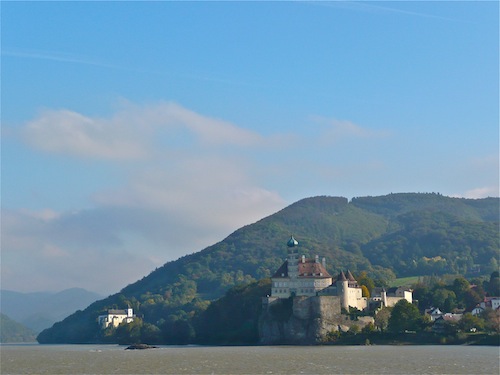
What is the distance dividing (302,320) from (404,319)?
15.0 metres

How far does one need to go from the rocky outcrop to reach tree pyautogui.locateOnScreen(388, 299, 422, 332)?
21.9ft

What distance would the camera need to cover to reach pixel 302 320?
124 m

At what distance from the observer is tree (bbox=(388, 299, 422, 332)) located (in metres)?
117

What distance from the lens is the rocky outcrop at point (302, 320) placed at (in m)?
121

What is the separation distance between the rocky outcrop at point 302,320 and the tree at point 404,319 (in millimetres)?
6678

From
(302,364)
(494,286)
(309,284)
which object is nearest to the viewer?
(302,364)

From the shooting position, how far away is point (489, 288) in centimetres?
15338

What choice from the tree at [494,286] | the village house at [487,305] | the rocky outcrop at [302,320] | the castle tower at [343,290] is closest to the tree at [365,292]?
the castle tower at [343,290]

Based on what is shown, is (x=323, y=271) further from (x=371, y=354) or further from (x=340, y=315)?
(x=371, y=354)

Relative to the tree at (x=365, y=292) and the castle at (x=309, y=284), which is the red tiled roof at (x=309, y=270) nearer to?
the castle at (x=309, y=284)

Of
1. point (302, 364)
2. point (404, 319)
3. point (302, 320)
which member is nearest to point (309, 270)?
point (302, 320)

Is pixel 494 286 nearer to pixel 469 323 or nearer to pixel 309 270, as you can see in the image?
pixel 309 270

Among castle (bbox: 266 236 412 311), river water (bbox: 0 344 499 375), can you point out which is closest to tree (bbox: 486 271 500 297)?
castle (bbox: 266 236 412 311)

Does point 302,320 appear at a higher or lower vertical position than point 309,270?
lower
